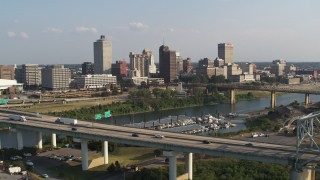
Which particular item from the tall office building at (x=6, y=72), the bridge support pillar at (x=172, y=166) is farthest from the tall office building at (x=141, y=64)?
the bridge support pillar at (x=172, y=166)

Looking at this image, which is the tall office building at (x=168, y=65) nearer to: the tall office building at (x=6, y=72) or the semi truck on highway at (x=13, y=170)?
the tall office building at (x=6, y=72)

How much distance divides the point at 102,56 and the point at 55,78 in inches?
2201

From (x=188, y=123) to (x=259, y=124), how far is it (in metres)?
9.63

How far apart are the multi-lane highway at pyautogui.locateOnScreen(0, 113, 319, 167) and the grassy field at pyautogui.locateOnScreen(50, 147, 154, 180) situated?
235 cm

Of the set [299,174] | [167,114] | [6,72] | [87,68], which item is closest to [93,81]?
[6,72]

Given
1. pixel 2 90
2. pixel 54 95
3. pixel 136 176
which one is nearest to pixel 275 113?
pixel 136 176

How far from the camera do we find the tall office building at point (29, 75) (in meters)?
129

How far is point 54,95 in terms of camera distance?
93750 millimetres

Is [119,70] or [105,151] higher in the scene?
[119,70]

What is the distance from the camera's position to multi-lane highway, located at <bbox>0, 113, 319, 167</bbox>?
25.2m

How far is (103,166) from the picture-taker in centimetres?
3369

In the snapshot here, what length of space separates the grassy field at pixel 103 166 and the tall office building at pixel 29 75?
96066 mm

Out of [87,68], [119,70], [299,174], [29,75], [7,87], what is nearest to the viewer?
[299,174]

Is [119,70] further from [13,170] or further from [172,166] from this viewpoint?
[172,166]
